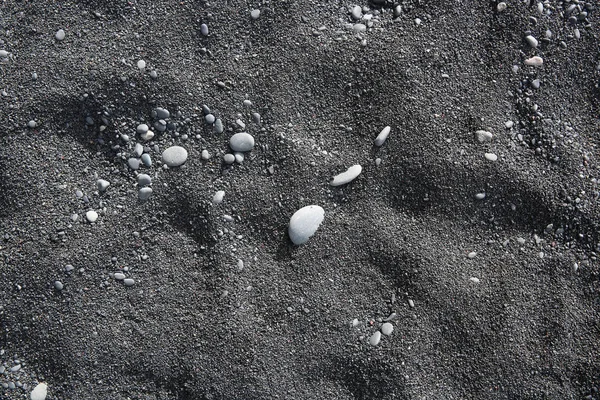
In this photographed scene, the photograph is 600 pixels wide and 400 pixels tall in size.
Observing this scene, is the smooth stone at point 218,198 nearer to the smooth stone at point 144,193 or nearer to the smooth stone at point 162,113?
the smooth stone at point 144,193

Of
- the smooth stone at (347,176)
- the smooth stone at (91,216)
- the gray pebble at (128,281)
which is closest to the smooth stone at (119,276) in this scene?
the gray pebble at (128,281)

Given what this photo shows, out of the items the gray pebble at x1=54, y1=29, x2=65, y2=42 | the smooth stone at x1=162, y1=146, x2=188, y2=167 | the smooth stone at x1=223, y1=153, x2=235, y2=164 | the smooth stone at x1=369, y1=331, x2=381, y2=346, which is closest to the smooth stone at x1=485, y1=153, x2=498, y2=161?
the smooth stone at x1=369, y1=331, x2=381, y2=346

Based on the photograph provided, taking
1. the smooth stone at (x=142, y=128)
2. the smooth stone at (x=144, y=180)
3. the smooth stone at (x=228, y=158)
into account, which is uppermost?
the smooth stone at (x=142, y=128)

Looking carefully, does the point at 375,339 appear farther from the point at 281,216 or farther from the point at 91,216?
the point at 91,216

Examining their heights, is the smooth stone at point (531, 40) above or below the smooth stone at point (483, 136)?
above

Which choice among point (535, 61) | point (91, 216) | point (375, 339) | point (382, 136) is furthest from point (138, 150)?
point (535, 61)
